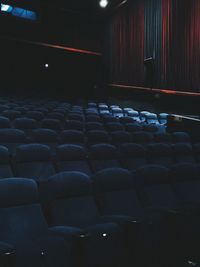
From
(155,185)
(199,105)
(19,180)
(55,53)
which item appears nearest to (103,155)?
(155,185)

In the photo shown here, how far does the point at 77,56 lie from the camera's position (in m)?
14.7

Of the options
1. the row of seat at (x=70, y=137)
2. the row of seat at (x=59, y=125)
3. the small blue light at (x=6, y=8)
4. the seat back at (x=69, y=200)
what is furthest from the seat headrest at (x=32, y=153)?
the small blue light at (x=6, y=8)

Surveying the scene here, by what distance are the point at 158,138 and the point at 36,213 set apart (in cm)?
359

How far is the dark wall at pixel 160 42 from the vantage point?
9398 millimetres

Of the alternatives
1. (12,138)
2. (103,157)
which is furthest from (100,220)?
(12,138)

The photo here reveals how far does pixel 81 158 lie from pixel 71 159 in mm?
121

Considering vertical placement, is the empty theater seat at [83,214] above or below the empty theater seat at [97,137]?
below

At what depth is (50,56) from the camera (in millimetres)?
14219

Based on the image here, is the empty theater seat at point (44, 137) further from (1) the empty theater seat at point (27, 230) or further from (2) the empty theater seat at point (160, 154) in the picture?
(1) the empty theater seat at point (27, 230)

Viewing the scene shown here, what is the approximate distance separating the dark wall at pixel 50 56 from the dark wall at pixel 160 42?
1497 mm

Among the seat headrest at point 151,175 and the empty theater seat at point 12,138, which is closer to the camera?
the seat headrest at point 151,175

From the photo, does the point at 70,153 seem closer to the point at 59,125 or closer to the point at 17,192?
the point at 17,192

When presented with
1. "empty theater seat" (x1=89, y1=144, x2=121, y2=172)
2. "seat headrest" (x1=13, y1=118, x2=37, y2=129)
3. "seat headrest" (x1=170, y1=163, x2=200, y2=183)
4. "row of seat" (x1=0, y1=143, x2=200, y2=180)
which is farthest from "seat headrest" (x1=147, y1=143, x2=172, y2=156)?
"seat headrest" (x1=13, y1=118, x2=37, y2=129)

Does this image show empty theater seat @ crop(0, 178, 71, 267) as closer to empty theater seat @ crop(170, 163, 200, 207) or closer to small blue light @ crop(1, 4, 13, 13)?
empty theater seat @ crop(170, 163, 200, 207)
